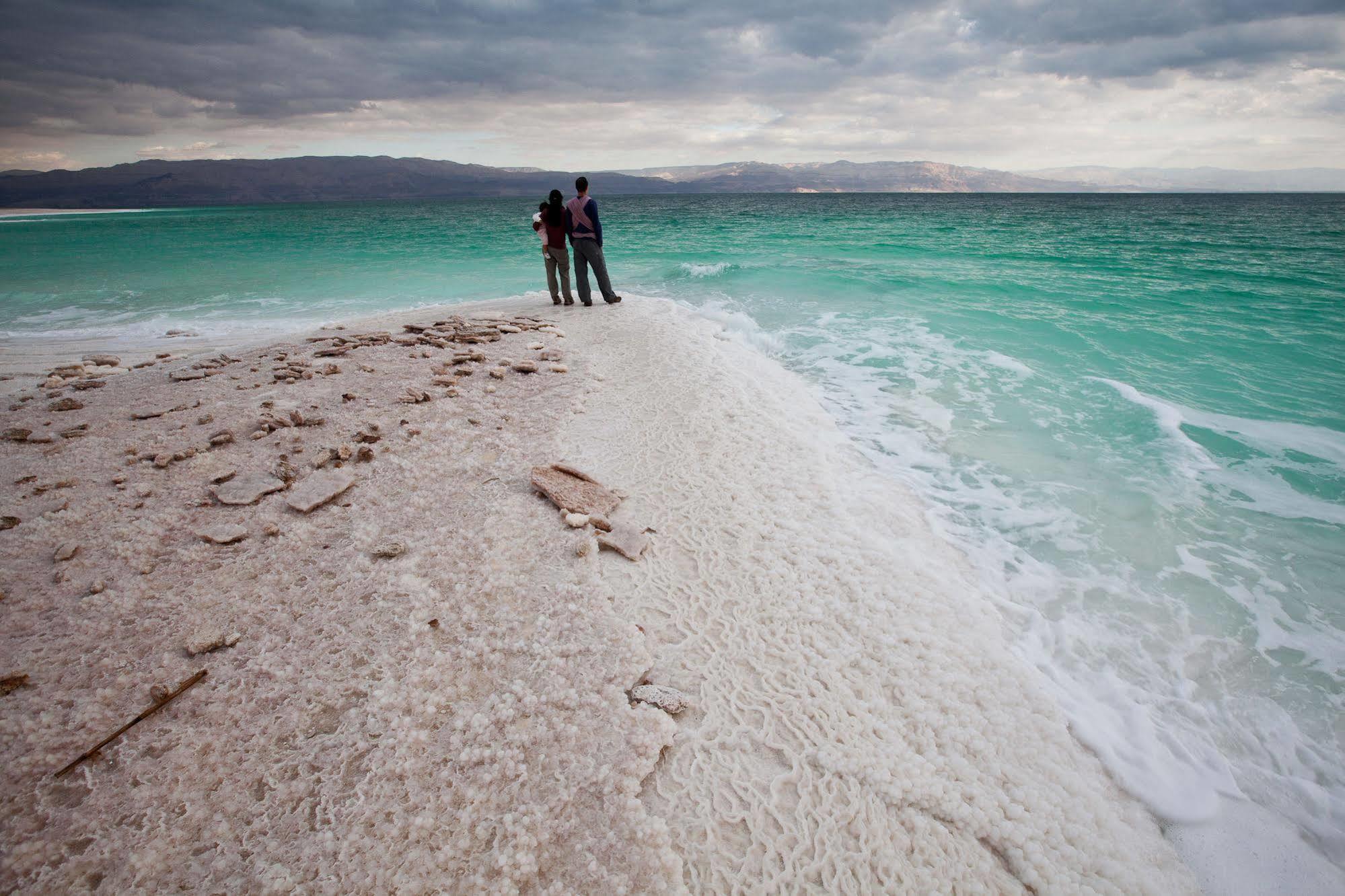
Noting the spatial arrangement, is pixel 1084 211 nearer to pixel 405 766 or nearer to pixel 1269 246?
pixel 1269 246

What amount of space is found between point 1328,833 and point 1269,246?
3580 cm

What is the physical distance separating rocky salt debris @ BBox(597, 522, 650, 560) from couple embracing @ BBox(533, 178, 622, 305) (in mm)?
7552

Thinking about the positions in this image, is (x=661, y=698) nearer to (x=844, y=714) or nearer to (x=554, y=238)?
(x=844, y=714)

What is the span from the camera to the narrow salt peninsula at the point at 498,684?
1.95 metres

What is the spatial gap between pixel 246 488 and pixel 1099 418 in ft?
28.7

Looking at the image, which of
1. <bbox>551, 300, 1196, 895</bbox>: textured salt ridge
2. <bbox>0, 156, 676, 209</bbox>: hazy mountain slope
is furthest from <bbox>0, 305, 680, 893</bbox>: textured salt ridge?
<bbox>0, 156, 676, 209</bbox>: hazy mountain slope

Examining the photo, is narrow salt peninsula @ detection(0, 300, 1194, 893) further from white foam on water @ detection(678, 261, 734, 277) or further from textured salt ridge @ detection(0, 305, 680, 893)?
white foam on water @ detection(678, 261, 734, 277)

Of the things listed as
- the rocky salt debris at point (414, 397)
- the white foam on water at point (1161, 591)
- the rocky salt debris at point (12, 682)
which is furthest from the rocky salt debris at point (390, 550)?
the white foam on water at point (1161, 591)

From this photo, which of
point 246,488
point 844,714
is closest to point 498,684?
point 844,714

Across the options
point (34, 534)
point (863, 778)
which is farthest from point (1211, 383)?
point (34, 534)

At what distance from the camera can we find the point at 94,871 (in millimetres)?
1782

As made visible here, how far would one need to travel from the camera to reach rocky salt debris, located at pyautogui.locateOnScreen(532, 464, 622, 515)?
3.87 meters

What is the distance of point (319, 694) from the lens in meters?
2.43

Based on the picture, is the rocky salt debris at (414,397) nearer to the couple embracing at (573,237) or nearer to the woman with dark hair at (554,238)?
the couple embracing at (573,237)
